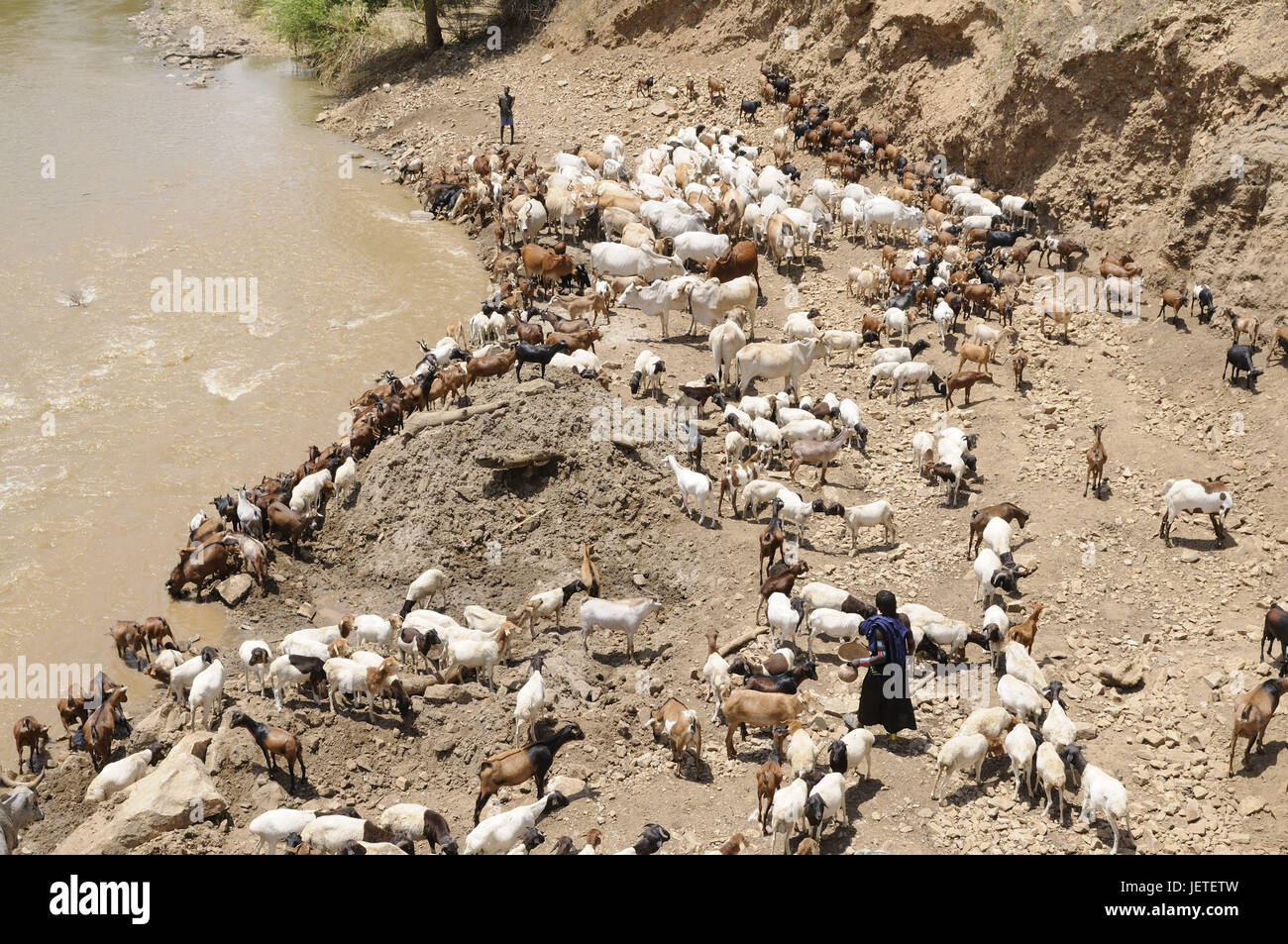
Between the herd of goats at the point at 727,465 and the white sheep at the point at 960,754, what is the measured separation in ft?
0.06

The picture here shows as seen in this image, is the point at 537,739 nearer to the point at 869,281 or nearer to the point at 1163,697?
the point at 1163,697

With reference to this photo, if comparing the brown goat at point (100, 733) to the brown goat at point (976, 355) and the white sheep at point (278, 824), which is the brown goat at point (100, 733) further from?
the brown goat at point (976, 355)

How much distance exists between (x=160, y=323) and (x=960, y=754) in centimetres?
1611

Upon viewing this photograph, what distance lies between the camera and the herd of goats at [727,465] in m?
8.72

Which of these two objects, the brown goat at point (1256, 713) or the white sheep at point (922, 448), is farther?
the white sheep at point (922, 448)

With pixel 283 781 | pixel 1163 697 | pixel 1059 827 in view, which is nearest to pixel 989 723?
pixel 1059 827

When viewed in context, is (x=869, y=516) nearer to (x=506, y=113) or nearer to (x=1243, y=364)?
(x=1243, y=364)

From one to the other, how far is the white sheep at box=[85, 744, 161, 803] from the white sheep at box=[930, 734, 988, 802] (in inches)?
273

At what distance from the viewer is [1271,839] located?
26.5ft

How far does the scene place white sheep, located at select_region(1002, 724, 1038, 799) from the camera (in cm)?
850

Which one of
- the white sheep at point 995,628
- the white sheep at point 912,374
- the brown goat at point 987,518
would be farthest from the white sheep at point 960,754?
the white sheep at point 912,374

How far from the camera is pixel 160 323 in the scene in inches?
767

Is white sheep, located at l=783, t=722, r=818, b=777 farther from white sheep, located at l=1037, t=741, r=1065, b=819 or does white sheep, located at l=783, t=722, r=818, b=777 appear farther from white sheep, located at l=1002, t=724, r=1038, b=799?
white sheep, located at l=1037, t=741, r=1065, b=819

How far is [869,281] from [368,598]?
374 inches
